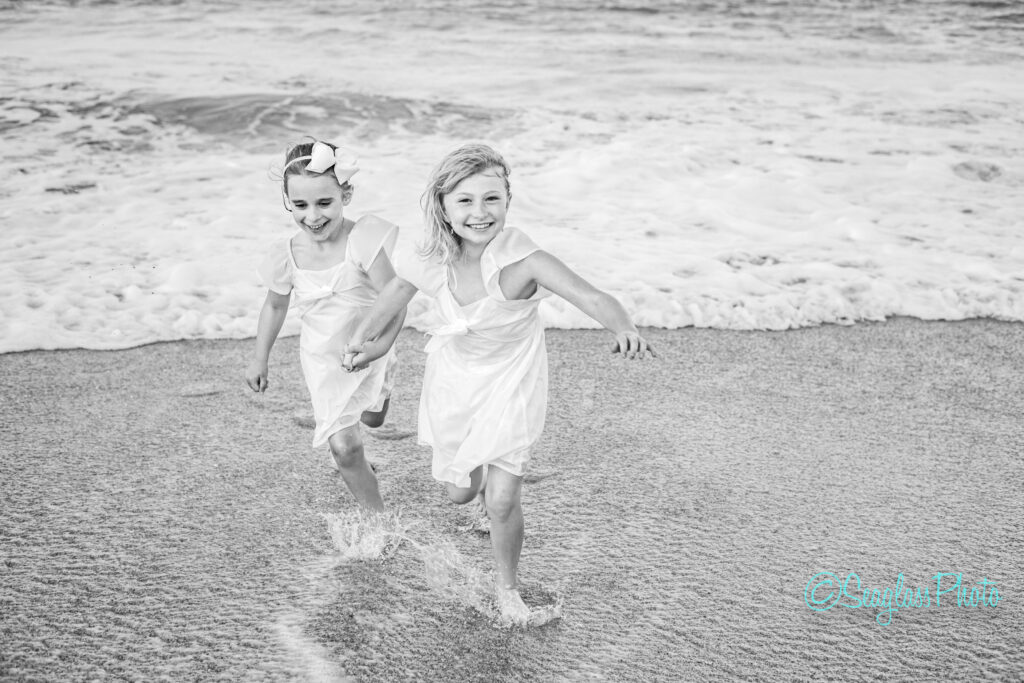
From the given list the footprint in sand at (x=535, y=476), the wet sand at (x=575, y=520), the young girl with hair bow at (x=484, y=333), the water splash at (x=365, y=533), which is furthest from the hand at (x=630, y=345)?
the footprint in sand at (x=535, y=476)

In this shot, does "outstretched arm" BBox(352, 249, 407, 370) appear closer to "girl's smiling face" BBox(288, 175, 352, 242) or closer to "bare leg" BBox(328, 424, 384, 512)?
"girl's smiling face" BBox(288, 175, 352, 242)

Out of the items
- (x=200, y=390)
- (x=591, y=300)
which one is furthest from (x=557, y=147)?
(x=591, y=300)

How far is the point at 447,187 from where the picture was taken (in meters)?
2.79

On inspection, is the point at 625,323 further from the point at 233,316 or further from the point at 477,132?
the point at 477,132

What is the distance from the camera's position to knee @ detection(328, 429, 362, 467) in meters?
3.14

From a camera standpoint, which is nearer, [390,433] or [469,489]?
[469,489]

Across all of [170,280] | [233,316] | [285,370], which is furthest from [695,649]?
[170,280]

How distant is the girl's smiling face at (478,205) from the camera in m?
2.76

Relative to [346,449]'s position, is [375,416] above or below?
below

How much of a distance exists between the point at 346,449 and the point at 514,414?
0.68 m

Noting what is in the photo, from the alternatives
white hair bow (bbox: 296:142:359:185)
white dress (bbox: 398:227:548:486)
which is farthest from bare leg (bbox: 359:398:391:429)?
white hair bow (bbox: 296:142:359:185)

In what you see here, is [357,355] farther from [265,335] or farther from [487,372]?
[265,335]

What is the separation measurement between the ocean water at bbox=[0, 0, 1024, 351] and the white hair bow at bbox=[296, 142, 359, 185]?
25 cm

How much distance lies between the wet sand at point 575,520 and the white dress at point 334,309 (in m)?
0.47
